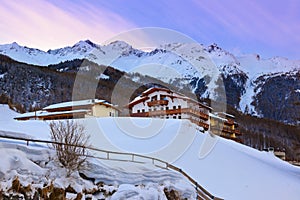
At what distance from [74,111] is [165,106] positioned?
Answer: 43.7ft

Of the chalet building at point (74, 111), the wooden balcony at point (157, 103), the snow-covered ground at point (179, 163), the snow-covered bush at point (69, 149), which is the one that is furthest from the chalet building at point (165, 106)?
the snow-covered bush at point (69, 149)

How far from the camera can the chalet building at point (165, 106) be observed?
56.5 metres

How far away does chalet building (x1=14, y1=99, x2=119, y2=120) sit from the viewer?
2108 inches

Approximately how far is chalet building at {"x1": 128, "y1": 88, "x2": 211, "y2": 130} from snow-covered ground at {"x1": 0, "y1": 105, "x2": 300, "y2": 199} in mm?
16653

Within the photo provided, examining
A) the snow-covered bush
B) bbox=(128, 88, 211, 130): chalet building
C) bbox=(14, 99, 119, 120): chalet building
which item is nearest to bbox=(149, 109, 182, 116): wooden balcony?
bbox=(128, 88, 211, 130): chalet building

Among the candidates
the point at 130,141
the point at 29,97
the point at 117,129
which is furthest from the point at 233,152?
the point at 29,97

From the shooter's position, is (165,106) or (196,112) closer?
(165,106)

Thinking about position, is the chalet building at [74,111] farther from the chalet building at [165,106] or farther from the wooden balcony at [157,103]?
the wooden balcony at [157,103]

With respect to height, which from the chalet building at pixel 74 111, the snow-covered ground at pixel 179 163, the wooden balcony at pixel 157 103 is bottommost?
the snow-covered ground at pixel 179 163

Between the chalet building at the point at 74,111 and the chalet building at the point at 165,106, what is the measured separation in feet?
14.2

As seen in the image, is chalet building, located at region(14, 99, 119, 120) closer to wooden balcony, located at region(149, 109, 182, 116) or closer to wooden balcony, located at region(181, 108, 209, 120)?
wooden balcony, located at region(149, 109, 182, 116)

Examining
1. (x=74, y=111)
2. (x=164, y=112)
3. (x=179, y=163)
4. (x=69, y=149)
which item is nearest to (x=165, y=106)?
(x=164, y=112)

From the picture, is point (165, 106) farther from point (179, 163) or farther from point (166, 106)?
point (179, 163)

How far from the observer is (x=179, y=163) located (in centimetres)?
2811
